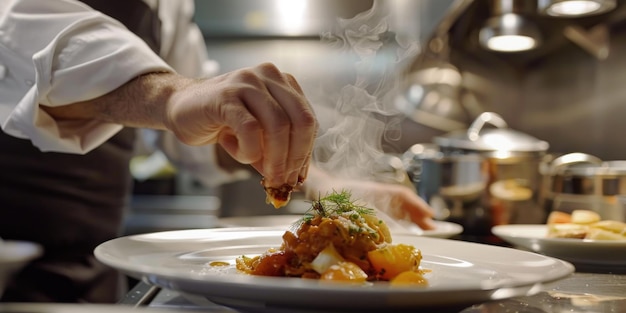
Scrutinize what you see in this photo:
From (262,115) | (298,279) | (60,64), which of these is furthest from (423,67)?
(298,279)

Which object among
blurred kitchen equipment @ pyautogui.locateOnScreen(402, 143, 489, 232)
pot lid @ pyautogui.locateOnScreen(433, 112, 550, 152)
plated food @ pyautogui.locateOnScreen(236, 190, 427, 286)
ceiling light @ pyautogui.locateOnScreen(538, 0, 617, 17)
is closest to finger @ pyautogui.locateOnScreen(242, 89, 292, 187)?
plated food @ pyautogui.locateOnScreen(236, 190, 427, 286)

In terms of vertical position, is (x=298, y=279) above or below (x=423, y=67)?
below

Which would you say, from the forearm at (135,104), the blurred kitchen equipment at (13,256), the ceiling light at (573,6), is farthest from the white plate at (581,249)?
the blurred kitchen equipment at (13,256)

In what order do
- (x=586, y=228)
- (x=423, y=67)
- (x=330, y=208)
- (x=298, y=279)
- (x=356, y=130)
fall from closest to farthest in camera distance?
(x=298, y=279) < (x=330, y=208) < (x=586, y=228) < (x=356, y=130) < (x=423, y=67)

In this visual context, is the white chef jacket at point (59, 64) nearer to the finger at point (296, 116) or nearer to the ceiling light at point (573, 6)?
the finger at point (296, 116)

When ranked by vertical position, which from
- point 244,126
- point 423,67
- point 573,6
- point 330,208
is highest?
point 423,67

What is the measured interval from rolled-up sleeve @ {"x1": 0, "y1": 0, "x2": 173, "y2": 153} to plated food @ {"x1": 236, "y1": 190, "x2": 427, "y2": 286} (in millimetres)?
402

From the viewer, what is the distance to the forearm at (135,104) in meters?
0.93

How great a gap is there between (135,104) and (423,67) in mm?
2594

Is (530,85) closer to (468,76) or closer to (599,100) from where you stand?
(468,76)

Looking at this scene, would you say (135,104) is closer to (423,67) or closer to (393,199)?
(393,199)

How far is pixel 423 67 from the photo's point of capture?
3.37m

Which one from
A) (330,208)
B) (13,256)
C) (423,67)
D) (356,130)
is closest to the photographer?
(330,208)

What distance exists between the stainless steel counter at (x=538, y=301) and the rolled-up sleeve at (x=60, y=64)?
376 millimetres
